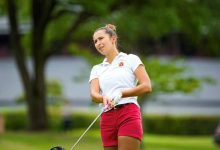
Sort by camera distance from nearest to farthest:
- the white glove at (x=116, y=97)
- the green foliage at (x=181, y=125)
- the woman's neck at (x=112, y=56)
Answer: the white glove at (x=116, y=97)
the woman's neck at (x=112, y=56)
the green foliage at (x=181, y=125)

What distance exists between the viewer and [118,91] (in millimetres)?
6914

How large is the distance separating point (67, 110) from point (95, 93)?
2570 cm

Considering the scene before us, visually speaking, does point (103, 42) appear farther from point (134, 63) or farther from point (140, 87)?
point (140, 87)

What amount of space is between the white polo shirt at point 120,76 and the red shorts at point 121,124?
9cm

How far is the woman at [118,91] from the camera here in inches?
269

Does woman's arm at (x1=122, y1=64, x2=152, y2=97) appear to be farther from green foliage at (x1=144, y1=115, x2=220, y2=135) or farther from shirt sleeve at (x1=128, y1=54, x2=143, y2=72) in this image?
green foliage at (x1=144, y1=115, x2=220, y2=135)

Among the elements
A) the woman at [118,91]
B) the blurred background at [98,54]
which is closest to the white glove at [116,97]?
the woman at [118,91]

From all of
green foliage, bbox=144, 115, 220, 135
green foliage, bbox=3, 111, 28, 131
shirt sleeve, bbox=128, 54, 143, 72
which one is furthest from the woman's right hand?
green foliage, bbox=144, 115, 220, 135

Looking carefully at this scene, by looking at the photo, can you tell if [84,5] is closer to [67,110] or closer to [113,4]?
[113,4]

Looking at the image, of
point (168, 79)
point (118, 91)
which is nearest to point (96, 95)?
point (118, 91)

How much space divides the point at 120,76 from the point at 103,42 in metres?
0.33

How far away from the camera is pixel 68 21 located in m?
31.1

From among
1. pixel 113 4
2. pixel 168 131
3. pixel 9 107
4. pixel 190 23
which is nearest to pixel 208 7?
pixel 190 23

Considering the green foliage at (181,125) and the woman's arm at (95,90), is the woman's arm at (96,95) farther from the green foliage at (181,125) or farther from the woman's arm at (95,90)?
the green foliage at (181,125)
